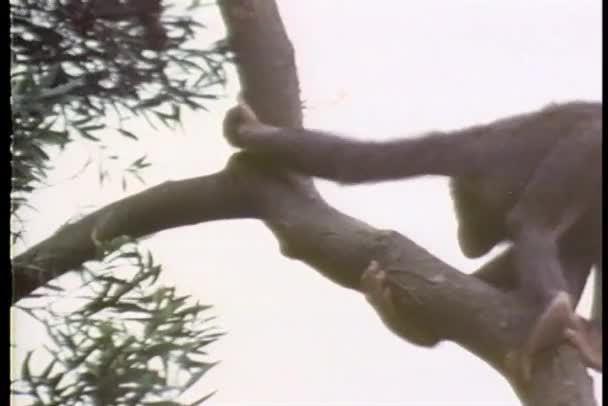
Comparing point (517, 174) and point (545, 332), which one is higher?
point (517, 174)

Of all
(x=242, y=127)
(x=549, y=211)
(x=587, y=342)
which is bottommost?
(x=587, y=342)

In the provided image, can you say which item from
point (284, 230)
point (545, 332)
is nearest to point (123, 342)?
point (284, 230)

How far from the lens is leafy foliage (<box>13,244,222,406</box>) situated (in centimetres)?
80

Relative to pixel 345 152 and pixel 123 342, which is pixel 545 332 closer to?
pixel 345 152

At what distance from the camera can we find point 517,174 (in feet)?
2.69

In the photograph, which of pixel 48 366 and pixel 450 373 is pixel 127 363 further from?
pixel 450 373

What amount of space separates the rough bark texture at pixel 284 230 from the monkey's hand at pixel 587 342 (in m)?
0.04

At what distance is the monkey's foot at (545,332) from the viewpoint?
2.46 feet

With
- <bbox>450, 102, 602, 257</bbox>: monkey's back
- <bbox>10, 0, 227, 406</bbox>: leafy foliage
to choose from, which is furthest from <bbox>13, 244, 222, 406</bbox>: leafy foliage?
<bbox>450, 102, 602, 257</bbox>: monkey's back

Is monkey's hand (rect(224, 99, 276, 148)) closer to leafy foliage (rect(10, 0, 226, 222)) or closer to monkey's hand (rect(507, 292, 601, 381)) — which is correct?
leafy foliage (rect(10, 0, 226, 222))

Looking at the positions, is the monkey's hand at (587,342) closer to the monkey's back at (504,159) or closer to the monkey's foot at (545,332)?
the monkey's foot at (545,332)

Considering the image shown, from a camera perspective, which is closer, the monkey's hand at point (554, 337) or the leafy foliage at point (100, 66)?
the monkey's hand at point (554, 337)

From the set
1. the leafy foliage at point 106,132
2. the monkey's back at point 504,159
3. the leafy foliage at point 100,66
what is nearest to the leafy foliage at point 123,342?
the leafy foliage at point 106,132

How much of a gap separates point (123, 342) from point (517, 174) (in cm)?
42
